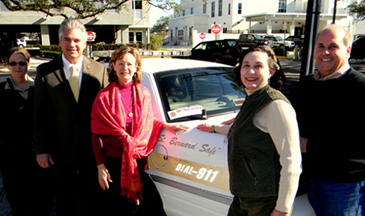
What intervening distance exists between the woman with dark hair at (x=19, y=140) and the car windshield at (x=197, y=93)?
4.12ft

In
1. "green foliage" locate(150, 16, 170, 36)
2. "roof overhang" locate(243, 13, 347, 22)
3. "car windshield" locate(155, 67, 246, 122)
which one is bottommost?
→ "car windshield" locate(155, 67, 246, 122)

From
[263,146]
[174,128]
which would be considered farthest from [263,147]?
[174,128]

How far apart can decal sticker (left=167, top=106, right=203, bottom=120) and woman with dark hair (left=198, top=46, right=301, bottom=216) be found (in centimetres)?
96

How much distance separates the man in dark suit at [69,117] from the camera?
Answer: 235 cm

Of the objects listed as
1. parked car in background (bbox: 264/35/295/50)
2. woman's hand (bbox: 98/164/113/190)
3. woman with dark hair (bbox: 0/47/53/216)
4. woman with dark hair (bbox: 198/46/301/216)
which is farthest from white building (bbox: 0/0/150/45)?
woman with dark hair (bbox: 198/46/301/216)

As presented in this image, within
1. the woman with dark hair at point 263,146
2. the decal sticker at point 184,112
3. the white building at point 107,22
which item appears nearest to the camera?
the woman with dark hair at point 263,146

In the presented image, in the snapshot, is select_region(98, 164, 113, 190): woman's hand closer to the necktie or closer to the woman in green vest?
the necktie

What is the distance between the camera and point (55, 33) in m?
32.4

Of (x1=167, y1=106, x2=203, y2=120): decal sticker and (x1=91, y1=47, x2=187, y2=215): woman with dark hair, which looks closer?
(x1=91, y1=47, x2=187, y2=215): woman with dark hair

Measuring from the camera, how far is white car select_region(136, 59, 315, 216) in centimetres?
203

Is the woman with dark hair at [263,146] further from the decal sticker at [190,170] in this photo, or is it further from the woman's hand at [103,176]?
the woman's hand at [103,176]

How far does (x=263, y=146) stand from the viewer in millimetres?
1463

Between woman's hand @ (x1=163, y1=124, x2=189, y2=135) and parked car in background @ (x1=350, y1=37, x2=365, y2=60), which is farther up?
parked car in background @ (x1=350, y1=37, x2=365, y2=60)

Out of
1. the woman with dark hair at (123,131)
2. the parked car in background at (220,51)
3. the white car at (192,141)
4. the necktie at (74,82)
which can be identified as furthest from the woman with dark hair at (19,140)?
the parked car in background at (220,51)
